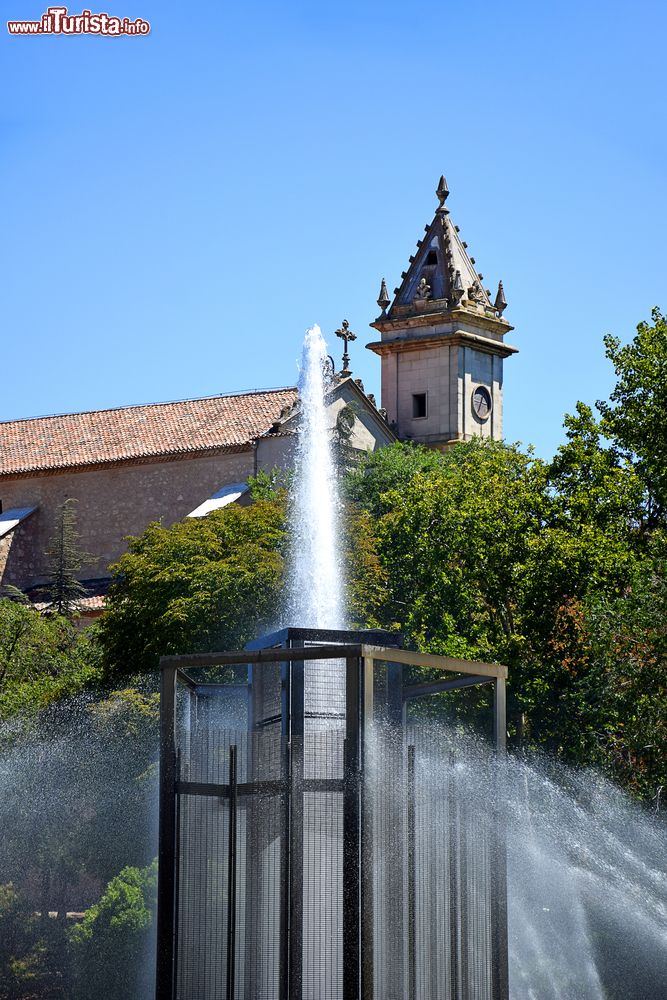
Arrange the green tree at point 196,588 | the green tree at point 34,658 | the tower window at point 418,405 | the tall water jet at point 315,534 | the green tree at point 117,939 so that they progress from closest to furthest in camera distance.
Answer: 1. the tall water jet at point 315,534
2. the green tree at point 117,939
3. the green tree at point 196,588
4. the green tree at point 34,658
5. the tower window at point 418,405

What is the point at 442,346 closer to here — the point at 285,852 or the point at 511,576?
the point at 511,576

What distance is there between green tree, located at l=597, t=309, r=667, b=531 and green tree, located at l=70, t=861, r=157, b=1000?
45.8 feet

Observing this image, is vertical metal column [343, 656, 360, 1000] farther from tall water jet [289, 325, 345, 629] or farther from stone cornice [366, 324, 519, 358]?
stone cornice [366, 324, 519, 358]

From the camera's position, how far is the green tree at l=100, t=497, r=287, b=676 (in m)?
37.3

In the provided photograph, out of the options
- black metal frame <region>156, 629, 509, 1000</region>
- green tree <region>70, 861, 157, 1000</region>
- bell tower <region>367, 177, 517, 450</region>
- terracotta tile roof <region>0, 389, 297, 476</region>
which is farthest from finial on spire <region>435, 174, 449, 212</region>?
black metal frame <region>156, 629, 509, 1000</region>

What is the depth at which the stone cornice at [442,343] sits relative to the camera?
74.9 metres

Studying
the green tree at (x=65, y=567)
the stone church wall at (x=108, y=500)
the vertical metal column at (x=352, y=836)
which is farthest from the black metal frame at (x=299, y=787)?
the stone church wall at (x=108, y=500)

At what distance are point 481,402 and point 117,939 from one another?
48.3m

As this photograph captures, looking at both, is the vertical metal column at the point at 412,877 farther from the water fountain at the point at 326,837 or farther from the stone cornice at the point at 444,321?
the stone cornice at the point at 444,321


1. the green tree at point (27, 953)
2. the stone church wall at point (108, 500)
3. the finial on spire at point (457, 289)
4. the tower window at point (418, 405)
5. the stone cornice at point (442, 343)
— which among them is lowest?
the green tree at point (27, 953)

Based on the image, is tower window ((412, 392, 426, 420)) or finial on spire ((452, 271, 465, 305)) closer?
finial on spire ((452, 271, 465, 305))

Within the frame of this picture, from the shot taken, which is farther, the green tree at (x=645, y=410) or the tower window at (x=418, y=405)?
the tower window at (x=418, y=405)

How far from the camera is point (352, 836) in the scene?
1356 cm

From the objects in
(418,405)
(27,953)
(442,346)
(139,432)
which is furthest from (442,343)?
(27,953)
